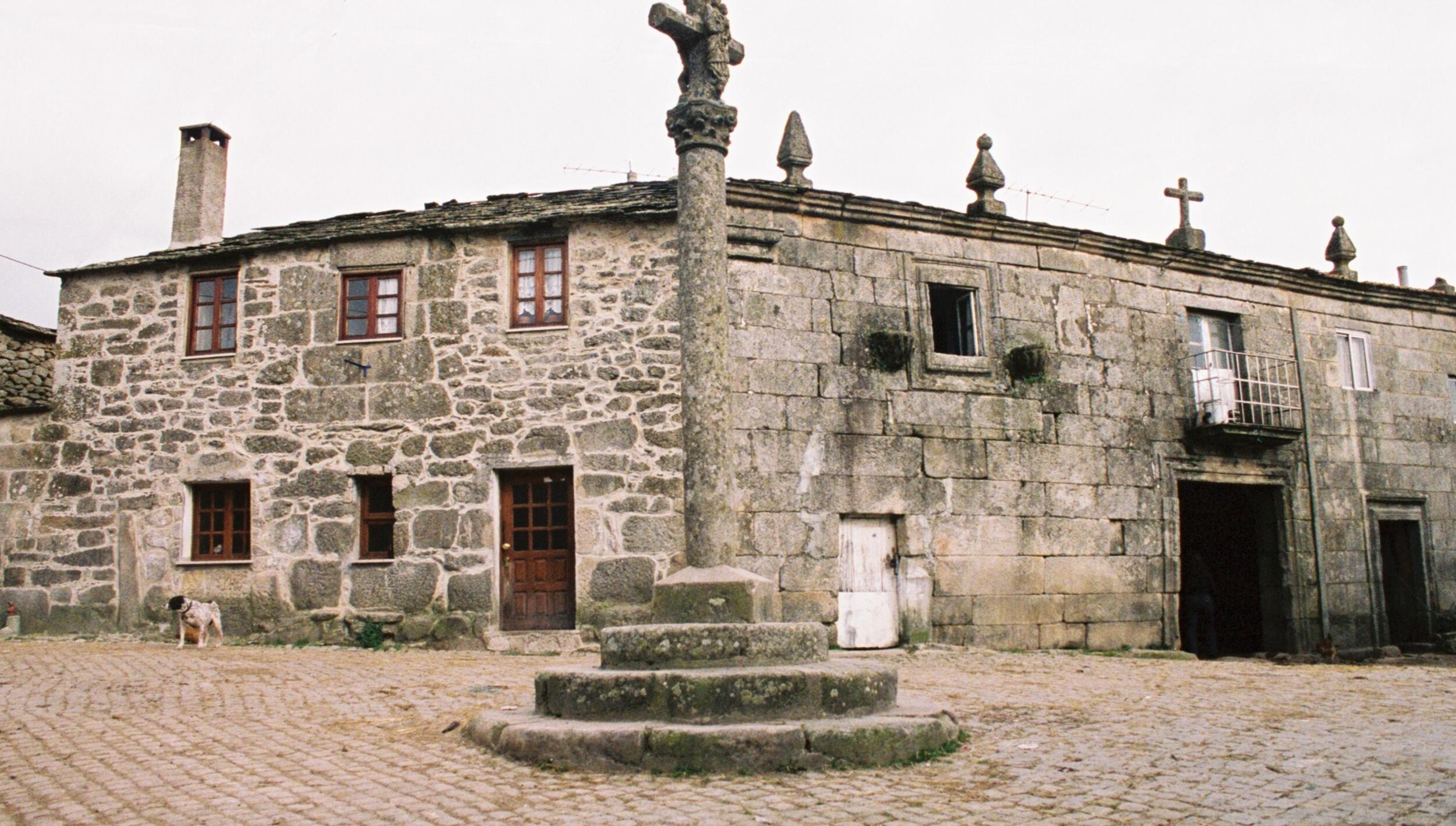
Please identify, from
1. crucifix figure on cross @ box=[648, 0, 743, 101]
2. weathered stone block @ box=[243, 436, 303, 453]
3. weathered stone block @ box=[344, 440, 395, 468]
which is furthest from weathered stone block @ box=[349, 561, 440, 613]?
crucifix figure on cross @ box=[648, 0, 743, 101]

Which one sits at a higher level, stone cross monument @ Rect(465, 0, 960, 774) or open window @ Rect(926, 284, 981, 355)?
open window @ Rect(926, 284, 981, 355)

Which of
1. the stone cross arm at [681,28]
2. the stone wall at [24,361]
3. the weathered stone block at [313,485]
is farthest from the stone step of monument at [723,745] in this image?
the stone wall at [24,361]

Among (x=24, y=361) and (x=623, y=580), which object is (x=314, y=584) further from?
(x=24, y=361)

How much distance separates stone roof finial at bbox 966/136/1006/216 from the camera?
44.3ft

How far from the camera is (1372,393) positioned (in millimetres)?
16172

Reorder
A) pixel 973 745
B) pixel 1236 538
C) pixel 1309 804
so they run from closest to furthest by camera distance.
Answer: pixel 1309 804, pixel 973 745, pixel 1236 538

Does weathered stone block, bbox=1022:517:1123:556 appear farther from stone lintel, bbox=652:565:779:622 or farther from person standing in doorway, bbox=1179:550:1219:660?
stone lintel, bbox=652:565:779:622

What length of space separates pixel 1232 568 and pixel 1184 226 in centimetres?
520

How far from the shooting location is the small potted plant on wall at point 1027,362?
12.8m

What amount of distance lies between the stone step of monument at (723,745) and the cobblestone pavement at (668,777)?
0.11 metres

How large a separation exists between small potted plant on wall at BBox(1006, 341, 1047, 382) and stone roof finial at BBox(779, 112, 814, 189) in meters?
3.17

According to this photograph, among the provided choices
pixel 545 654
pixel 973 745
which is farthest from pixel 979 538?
pixel 973 745

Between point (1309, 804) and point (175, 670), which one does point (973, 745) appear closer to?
point (1309, 804)

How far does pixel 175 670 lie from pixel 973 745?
704cm
